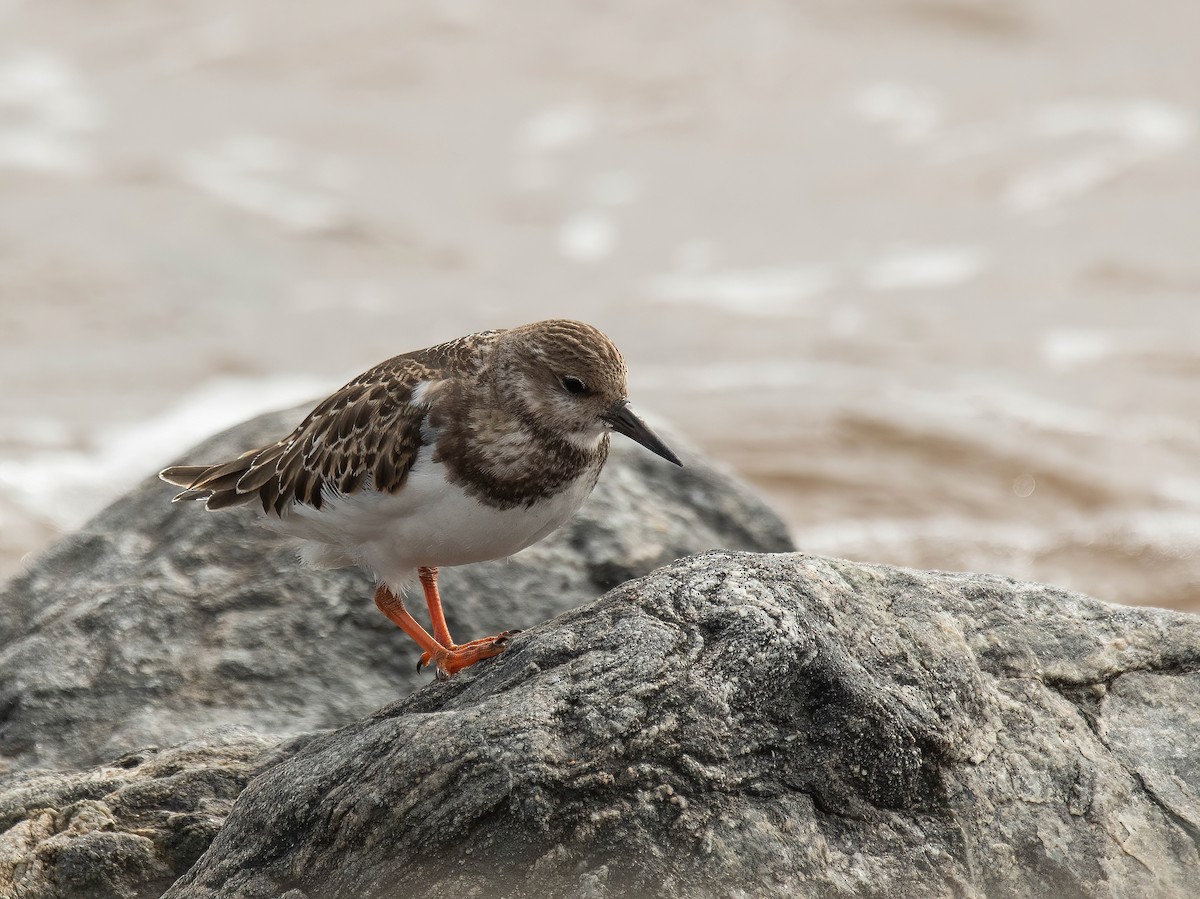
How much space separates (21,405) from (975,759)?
38.3ft

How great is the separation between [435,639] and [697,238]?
10.8m

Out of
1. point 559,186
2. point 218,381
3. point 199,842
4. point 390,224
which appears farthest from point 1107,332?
point 199,842

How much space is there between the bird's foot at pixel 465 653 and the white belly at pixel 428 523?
0.33m

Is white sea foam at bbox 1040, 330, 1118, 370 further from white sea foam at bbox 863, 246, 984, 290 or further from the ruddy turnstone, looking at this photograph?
the ruddy turnstone

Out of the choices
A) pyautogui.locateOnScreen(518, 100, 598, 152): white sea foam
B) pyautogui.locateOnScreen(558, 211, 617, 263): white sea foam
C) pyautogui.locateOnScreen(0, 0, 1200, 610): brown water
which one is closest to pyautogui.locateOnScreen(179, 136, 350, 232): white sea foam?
pyautogui.locateOnScreen(0, 0, 1200, 610): brown water

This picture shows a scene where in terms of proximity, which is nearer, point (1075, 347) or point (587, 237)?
point (1075, 347)

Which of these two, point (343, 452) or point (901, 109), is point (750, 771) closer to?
point (343, 452)

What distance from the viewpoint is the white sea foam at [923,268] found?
15.3 m

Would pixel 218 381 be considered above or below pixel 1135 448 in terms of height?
above

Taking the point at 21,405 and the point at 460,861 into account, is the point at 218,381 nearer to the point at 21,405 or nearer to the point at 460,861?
the point at 21,405

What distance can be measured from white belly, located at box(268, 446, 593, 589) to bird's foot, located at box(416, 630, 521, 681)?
12.9 inches

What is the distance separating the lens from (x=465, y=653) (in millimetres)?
5320

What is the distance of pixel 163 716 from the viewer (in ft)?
19.5

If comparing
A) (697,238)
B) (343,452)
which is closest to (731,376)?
(697,238)
